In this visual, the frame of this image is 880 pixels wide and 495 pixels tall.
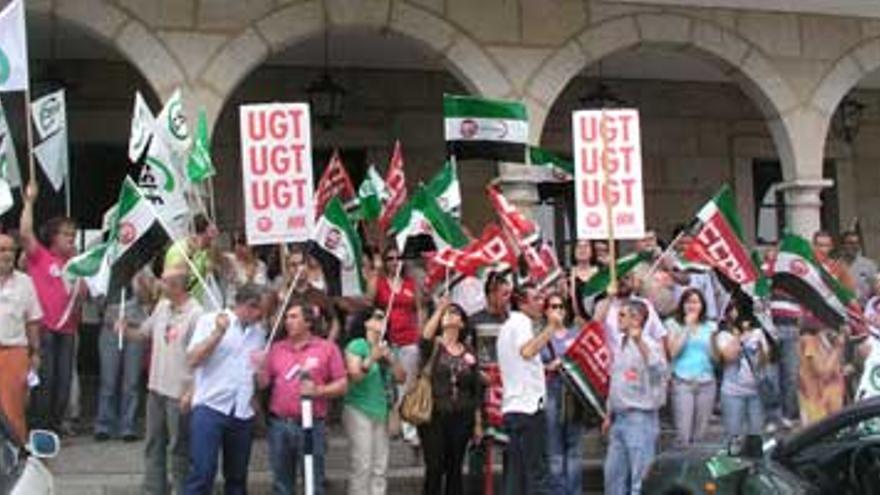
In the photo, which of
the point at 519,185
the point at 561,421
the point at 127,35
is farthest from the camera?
the point at 519,185

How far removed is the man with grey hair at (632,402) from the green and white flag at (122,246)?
11.5 feet

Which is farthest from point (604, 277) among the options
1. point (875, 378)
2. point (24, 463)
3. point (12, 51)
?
point (24, 463)

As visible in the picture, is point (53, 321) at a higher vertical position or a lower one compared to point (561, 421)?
higher

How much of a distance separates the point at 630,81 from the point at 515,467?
778cm

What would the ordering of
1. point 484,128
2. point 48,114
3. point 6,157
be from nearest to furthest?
point 6,157
point 48,114
point 484,128

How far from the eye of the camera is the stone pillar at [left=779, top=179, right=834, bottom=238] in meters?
13.0

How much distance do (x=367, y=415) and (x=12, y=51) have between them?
374 centimetres

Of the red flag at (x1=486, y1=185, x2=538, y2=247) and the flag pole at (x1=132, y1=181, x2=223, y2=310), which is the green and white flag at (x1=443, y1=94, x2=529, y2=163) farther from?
the flag pole at (x1=132, y1=181, x2=223, y2=310)

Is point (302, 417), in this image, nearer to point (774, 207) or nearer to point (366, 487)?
point (366, 487)

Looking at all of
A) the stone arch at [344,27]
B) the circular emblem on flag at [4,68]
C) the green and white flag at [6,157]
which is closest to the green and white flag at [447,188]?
the stone arch at [344,27]

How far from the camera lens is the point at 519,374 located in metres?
9.56

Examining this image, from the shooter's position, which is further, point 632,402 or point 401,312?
point 401,312

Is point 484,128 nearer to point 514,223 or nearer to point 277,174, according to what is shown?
point 514,223

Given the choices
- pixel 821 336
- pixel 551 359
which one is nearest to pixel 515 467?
pixel 551 359
